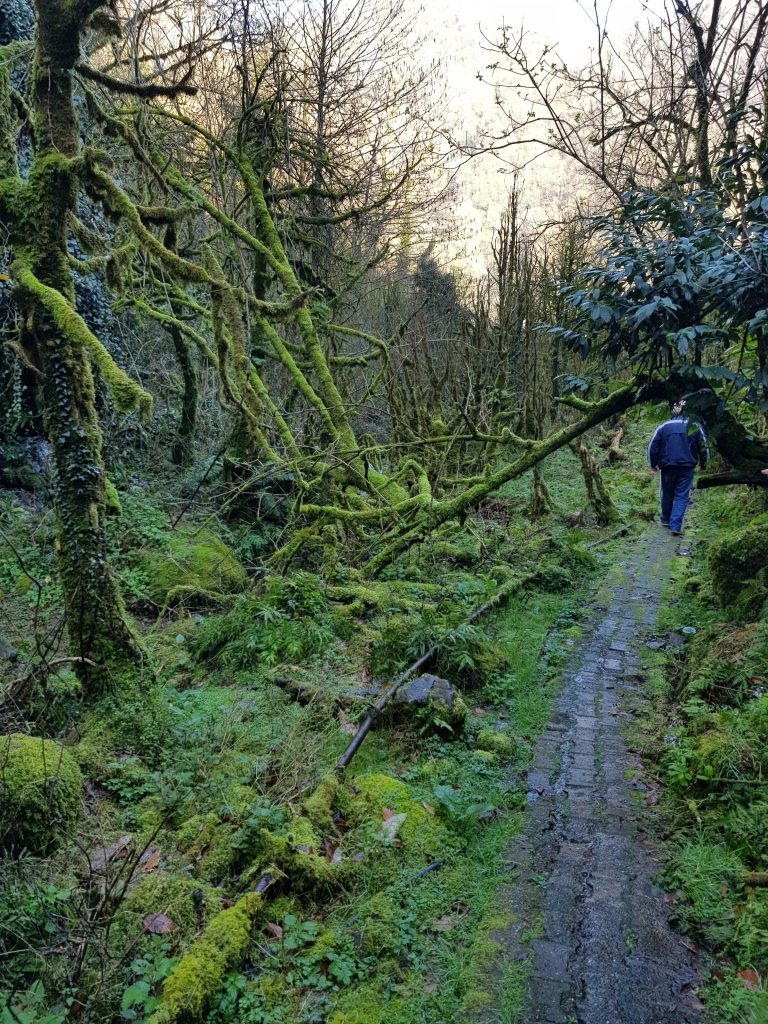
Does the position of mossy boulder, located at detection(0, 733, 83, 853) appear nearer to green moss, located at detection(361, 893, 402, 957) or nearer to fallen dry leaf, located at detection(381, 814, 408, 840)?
green moss, located at detection(361, 893, 402, 957)

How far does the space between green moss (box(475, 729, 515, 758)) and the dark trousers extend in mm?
5356

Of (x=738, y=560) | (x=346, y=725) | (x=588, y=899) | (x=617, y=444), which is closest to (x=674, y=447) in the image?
(x=738, y=560)

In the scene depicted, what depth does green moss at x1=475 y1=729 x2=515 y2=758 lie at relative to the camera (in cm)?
526

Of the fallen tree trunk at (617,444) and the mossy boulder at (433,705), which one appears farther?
the fallen tree trunk at (617,444)

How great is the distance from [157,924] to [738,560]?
620 centimetres

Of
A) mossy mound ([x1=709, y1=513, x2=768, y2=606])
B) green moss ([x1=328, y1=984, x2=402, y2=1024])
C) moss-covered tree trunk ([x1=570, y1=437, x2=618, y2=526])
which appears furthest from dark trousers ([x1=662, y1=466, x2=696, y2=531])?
green moss ([x1=328, y1=984, x2=402, y2=1024])

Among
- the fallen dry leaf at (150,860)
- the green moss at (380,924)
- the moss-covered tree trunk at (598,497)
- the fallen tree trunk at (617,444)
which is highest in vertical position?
the fallen tree trunk at (617,444)

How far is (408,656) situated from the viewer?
20.8 feet

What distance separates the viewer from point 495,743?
5.30 metres

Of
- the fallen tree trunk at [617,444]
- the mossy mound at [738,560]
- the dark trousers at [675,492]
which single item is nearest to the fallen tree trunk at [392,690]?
the mossy mound at [738,560]

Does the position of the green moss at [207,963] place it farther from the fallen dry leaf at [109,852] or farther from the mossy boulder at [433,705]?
the mossy boulder at [433,705]

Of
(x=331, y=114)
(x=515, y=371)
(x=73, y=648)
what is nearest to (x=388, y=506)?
(x=73, y=648)

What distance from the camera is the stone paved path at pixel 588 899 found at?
306 cm

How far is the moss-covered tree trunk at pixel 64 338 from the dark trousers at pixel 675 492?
760cm
